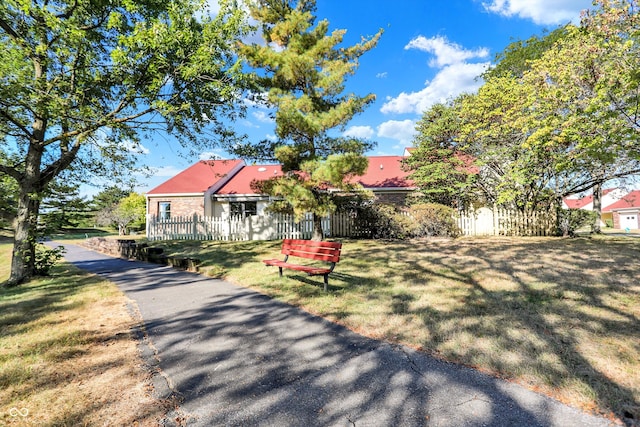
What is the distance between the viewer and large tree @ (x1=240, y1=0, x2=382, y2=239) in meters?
11.1

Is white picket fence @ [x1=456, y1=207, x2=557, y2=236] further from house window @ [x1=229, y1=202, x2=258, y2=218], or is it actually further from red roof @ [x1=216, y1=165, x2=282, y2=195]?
house window @ [x1=229, y1=202, x2=258, y2=218]

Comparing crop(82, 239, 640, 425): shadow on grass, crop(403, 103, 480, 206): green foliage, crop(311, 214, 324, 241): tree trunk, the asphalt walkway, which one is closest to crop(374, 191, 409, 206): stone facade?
crop(403, 103, 480, 206): green foliage

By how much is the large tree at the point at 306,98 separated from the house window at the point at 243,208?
9.56 metres

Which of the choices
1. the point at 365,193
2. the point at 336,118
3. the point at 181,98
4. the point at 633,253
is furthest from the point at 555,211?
the point at 181,98

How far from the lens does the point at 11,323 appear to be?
452 cm

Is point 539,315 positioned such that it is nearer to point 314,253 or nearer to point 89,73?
point 314,253

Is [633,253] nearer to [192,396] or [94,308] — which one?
[192,396]

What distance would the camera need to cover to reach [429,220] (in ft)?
48.7

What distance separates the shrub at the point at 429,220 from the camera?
14820mm

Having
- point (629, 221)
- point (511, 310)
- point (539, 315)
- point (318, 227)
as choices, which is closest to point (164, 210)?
point (318, 227)

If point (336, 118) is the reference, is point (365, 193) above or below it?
below

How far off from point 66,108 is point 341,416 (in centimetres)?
834

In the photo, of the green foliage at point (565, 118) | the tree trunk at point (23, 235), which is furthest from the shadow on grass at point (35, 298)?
the green foliage at point (565, 118)

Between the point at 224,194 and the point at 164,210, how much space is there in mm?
5107
